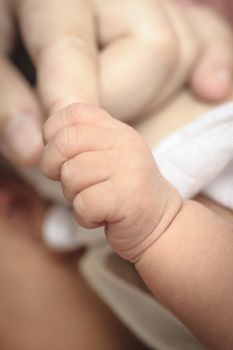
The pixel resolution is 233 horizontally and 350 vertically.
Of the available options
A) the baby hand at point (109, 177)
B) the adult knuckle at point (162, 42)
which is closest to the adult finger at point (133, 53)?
the adult knuckle at point (162, 42)

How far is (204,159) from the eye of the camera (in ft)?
1.98

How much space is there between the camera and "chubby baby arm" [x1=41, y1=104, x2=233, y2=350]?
0.48 m

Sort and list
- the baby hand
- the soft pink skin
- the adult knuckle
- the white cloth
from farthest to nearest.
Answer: the soft pink skin < the adult knuckle < the white cloth < the baby hand

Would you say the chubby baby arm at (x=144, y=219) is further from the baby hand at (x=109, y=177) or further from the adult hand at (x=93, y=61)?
the adult hand at (x=93, y=61)

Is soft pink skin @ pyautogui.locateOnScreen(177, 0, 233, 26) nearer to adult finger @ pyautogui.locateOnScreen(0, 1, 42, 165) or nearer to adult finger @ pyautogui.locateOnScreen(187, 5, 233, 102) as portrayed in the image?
adult finger @ pyautogui.locateOnScreen(187, 5, 233, 102)

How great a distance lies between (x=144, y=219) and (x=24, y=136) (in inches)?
10.1

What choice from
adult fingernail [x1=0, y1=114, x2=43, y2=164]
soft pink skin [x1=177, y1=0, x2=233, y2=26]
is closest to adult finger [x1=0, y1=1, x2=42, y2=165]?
adult fingernail [x1=0, y1=114, x2=43, y2=164]

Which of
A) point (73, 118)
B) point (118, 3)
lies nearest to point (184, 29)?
point (118, 3)

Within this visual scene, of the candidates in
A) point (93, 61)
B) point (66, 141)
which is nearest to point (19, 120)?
point (93, 61)

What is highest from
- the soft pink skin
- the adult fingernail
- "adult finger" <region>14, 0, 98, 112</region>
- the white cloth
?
"adult finger" <region>14, 0, 98, 112</region>

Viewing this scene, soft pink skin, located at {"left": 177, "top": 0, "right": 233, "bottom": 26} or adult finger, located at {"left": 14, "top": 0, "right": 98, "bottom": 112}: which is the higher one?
adult finger, located at {"left": 14, "top": 0, "right": 98, "bottom": 112}

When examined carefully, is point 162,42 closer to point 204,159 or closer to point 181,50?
point 181,50

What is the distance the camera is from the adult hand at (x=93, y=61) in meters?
0.64

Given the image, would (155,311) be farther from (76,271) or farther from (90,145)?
(90,145)
